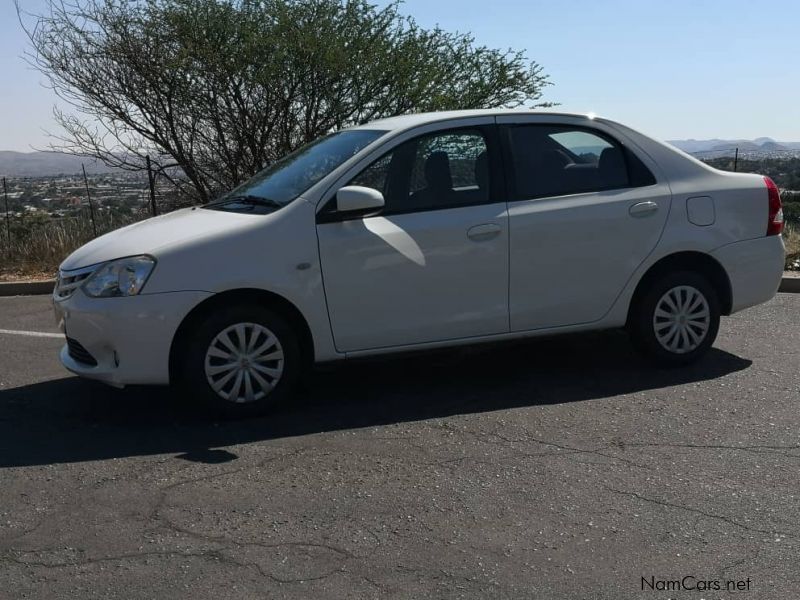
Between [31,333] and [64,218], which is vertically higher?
[64,218]

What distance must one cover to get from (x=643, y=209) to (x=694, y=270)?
0.62 meters

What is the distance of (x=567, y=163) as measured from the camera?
6.32 metres

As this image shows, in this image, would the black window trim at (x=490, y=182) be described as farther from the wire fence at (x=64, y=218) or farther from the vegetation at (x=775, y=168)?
the vegetation at (x=775, y=168)

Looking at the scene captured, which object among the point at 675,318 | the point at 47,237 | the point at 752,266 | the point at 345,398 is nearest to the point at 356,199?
the point at 345,398

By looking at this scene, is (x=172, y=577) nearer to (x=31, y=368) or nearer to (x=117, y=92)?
(x=31, y=368)

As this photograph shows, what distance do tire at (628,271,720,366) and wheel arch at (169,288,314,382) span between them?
2.29m

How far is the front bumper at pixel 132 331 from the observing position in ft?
17.5

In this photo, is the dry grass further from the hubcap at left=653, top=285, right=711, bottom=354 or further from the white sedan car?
the hubcap at left=653, top=285, right=711, bottom=354

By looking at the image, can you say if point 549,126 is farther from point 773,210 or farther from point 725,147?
point 725,147

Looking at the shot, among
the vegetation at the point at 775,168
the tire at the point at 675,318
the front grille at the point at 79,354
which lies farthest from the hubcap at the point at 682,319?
the vegetation at the point at 775,168

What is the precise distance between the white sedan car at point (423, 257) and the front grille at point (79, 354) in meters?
0.03

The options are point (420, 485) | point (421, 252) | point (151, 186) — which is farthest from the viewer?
point (151, 186)

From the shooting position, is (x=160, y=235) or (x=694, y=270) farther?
(x=694, y=270)

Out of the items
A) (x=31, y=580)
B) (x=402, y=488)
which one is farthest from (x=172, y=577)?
(x=402, y=488)
